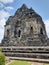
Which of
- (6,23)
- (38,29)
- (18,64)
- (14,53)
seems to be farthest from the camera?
(6,23)

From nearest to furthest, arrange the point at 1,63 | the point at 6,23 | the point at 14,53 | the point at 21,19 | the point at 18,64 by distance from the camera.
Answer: the point at 1,63
the point at 18,64
the point at 14,53
the point at 21,19
the point at 6,23

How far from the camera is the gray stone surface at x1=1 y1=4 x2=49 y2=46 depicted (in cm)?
2802

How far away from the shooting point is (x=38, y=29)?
28844 mm

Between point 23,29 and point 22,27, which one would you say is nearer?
Answer: point 23,29

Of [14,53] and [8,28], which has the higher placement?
[8,28]

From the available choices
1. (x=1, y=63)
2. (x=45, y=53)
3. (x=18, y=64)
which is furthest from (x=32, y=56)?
(x=1, y=63)

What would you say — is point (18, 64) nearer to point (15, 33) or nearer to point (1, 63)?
point (1, 63)

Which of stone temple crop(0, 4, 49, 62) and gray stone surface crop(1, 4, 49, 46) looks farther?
gray stone surface crop(1, 4, 49, 46)

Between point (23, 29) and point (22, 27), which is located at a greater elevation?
point (22, 27)

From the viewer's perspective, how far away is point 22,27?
30500mm

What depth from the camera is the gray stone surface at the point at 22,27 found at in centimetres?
2802

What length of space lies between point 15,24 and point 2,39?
4.72 meters

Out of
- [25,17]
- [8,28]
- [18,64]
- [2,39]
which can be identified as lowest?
[18,64]

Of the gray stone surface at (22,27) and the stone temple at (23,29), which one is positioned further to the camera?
the gray stone surface at (22,27)
